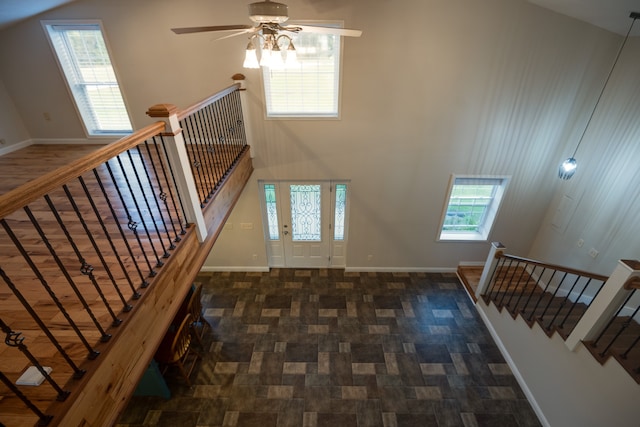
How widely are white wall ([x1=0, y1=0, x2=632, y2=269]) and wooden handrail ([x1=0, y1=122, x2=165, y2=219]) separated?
2.88m

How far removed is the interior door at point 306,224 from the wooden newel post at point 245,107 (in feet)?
3.10

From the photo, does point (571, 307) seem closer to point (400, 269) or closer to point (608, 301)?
point (608, 301)

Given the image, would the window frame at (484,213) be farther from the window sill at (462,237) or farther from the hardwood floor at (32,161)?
the hardwood floor at (32,161)

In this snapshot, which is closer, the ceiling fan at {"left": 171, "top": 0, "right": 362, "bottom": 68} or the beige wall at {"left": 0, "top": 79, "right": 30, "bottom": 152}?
the ceiling fan at {"left": 171, "top": 0, "right": 362, "bottom": 68}

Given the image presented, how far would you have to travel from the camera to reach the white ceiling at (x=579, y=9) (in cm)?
312

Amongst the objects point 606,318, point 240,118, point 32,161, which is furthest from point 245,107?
point 606,318

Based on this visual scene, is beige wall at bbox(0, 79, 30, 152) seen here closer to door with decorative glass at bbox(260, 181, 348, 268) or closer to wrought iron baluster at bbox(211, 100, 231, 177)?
wrought iron baluster at bbox(211, 100, 231, 177)

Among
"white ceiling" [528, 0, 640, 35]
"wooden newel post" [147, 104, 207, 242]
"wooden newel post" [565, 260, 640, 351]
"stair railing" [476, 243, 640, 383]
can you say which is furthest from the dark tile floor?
"white ceiling" [528, 0, 640, 35]

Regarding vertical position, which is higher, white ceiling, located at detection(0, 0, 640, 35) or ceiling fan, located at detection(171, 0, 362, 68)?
white ceiling, located at detection(0, 0, 640, 35)

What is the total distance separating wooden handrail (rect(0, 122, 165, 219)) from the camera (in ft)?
3.64

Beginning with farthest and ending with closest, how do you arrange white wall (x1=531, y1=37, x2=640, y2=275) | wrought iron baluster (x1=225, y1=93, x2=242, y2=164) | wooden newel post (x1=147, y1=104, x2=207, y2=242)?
wrought iron baluster (x1=225, y1=93, x2=242, y2=164), white wall (x1=531, y1=37, x2=640, y2=275), wooden newel post (x1=147, y1=104, x2=207, y2=242)

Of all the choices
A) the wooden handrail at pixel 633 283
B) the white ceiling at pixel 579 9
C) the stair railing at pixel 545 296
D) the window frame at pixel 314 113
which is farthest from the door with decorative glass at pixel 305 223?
the wooden handrail at pixel 633 283

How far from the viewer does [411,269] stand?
5.72m

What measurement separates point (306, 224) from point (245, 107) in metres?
2.40
